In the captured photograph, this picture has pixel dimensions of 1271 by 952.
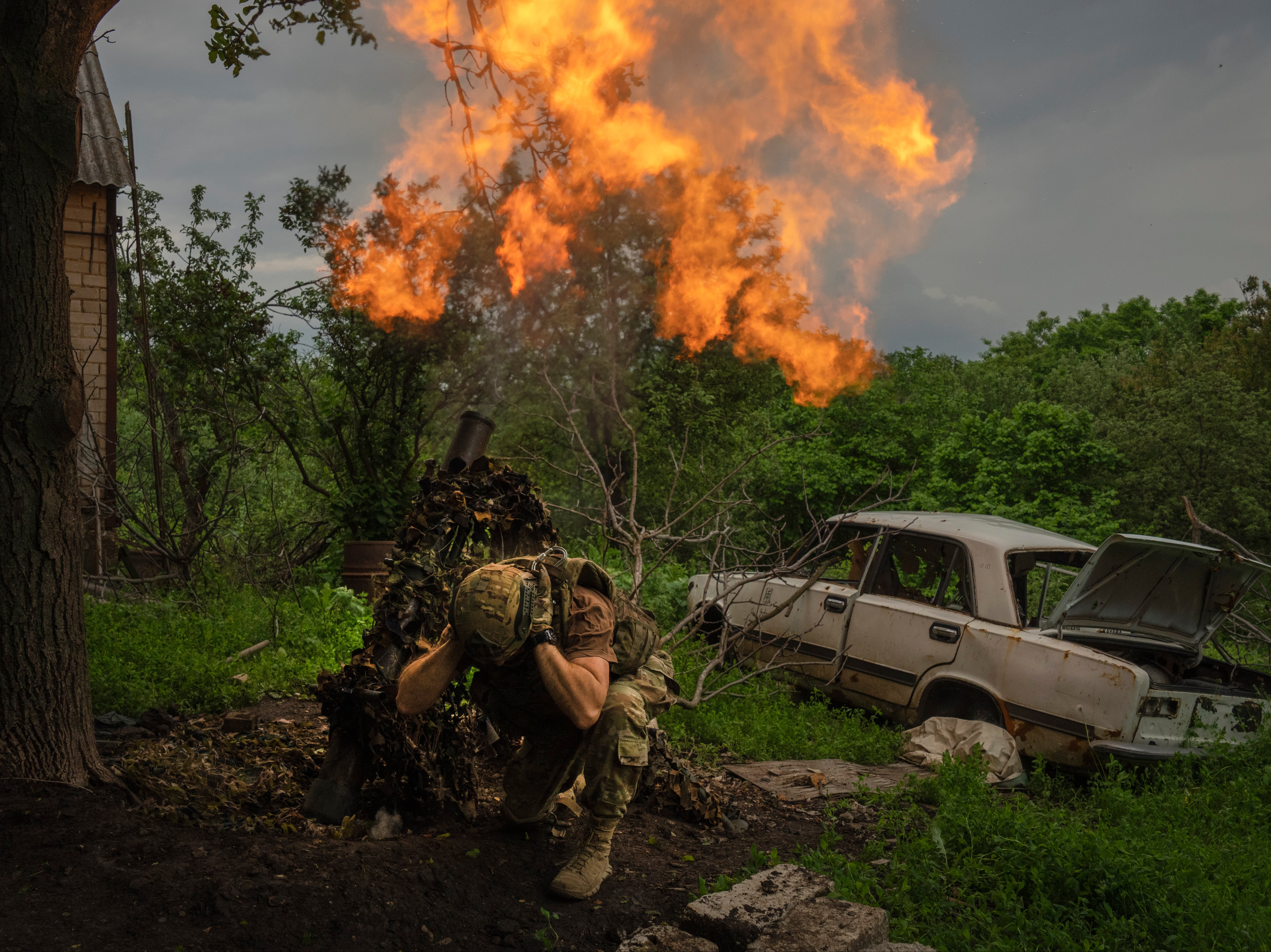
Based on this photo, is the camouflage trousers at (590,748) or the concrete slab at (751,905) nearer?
the concrete slab at (751,905)

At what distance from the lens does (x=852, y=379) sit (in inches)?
356

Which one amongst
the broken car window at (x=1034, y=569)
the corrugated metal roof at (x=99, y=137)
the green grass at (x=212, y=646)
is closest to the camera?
the green grass at (x=212, y=646)

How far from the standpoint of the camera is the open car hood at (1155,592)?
533 centimetres

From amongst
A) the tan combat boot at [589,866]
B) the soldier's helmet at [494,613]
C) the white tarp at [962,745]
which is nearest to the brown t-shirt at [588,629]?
the soldier's helmet at [494,613]

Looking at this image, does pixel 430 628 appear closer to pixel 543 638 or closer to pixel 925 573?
pixel 543 638

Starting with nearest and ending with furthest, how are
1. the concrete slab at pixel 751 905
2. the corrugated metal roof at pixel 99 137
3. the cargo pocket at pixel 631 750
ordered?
the concrete slab at pixel 751 905, the cargo pocket at pixel 631 750, the corrugated metal roof at pixel 99 137

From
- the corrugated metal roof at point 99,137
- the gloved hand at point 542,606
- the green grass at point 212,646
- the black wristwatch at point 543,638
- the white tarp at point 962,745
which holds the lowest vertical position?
the green grass at point 212,646

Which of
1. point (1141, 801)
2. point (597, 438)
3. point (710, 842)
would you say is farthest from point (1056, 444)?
point (710, 842)

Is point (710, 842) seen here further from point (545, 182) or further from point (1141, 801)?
point (545, 182)

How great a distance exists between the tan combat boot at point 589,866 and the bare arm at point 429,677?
0.83 meters

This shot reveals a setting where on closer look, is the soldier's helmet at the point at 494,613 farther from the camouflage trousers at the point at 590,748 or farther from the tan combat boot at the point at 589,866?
the tan combat boot at the point at 589,866

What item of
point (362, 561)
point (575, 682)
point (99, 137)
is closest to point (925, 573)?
point (575, 682)

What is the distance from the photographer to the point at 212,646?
6.79 meters

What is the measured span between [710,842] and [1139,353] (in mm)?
37614
